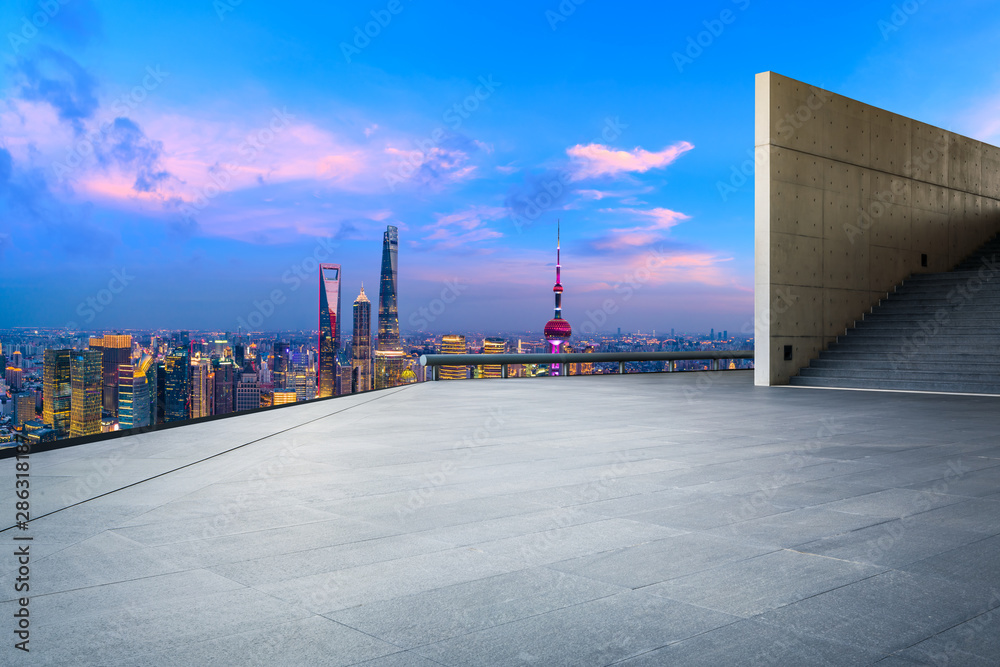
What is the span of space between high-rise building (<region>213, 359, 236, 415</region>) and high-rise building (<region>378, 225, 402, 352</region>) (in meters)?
42.0

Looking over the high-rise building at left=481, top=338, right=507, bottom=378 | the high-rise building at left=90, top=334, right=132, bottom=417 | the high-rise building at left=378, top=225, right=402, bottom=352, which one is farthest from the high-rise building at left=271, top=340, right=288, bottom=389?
the high-rise building at left=378, top=225, right=402, bottom=352

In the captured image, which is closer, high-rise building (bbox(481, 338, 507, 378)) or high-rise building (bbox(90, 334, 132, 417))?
high-rise building (bbox(90, 334, 132, 417))

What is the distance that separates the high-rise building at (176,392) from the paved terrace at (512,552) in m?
1.63

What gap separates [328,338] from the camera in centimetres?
2059

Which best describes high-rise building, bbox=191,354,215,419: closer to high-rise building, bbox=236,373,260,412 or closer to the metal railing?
high-rise building, bbox=236,373,260,412

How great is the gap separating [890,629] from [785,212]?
17.0 m

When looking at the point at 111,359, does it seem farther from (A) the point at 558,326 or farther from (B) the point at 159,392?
(A) the point at 558,326

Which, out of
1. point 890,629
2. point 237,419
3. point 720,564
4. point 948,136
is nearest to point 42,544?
point 720,564

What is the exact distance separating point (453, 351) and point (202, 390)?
1022cm

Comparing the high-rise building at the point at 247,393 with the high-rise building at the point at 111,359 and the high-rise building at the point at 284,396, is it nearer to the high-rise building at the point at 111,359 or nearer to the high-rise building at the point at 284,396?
the high-rise building at the point at 284,396

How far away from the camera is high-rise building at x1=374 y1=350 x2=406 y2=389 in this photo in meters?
18.3

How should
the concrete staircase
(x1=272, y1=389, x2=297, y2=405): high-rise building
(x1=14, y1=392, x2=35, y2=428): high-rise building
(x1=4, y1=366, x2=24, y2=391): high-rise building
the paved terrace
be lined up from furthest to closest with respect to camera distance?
the concrete staircase, (x1=272, y1=389, x2=297, y2=405): high-rise building, (x1=4, y1=366, x2=24, y2=391): high-rise building, (x1=14, y1=392, x2=35, y2=428): high-rise building, the paved terrace

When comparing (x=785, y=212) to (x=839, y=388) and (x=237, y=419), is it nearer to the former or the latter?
(x=839, y=388)

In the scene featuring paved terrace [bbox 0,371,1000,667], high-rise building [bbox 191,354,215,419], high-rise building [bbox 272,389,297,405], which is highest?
high-rise building [bbox 191,354,215,419]
